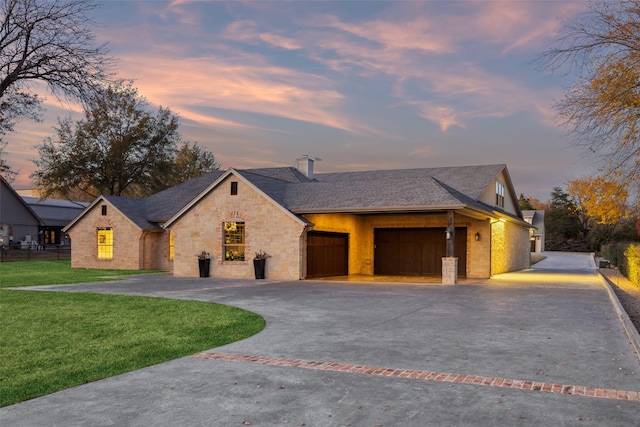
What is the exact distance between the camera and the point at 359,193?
2442cm

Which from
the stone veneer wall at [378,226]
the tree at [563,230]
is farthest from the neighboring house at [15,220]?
the tree at [563,230]

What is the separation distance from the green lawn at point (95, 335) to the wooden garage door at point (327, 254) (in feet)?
32.7

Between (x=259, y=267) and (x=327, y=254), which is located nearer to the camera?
(x=259, y=267)

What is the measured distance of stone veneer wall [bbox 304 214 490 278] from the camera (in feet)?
83.2

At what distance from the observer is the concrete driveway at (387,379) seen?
5145 mm

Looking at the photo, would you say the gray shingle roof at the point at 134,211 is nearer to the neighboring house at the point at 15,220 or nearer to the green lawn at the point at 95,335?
the green lawn at the point at 95,335

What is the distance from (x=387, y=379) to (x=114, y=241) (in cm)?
2801

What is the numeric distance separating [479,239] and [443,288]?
23.7 ft

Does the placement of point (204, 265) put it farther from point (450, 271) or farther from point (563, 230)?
point (563, 230)

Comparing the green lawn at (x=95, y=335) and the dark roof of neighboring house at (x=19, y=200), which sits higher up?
the dark roof of neighboring house at (x=19, y=200)

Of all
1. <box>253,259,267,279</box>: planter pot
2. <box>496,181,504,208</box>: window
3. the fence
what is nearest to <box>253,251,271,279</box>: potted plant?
<box>253,259,267,279</box>: planter pot

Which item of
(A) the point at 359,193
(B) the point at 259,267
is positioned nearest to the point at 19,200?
(B) the point at 259,267

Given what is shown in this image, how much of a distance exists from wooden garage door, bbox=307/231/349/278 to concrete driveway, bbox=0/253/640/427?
39.2 ft

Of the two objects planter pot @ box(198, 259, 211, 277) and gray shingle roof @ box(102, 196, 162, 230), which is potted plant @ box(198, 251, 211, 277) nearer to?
planter pot @ box(198, 259, 211, 277)
